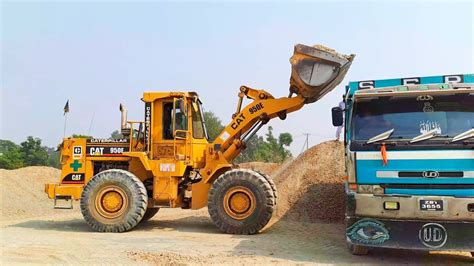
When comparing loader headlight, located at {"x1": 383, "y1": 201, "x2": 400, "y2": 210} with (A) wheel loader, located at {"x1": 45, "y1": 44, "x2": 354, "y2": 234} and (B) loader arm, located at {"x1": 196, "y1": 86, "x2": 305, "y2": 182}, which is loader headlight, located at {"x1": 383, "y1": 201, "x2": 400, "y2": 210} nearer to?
(A) wheel loader, located at {"x1": 45, "y1": 44, "x2": 354, "y2": 234}

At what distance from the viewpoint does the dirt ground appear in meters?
7.29

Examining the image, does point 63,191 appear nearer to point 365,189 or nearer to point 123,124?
point 123,124

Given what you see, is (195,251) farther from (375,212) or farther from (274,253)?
(375,212)

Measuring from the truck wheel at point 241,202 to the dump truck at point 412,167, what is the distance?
2859 millimetres

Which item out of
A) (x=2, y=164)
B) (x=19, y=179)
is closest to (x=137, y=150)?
(x=19, y=179)

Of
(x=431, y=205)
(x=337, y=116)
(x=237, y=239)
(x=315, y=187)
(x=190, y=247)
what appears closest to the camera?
(x=431, y=205)

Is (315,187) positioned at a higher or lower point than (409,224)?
higher

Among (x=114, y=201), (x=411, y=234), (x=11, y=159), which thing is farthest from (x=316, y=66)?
(x=11, y=159)

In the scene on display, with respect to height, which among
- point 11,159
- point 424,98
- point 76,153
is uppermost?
point 424,98

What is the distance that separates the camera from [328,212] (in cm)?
1120

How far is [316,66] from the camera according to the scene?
32.8 ft

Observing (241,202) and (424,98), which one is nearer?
(424,98)

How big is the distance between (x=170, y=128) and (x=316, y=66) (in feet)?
12.0

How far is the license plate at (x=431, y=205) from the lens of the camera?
6.48 metres
